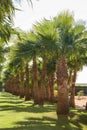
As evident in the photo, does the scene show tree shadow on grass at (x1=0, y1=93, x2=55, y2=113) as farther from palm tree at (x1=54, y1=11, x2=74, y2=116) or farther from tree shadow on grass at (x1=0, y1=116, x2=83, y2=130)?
tree shadow on grass at (x1=0, y1=116, x2=83, y2=130)

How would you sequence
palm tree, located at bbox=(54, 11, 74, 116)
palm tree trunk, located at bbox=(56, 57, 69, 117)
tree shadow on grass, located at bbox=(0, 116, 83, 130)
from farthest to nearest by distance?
palm tree trunk, located at bbox=(56, 57, 69, 117)
palm tree, located at bbox=(54, 11, 74, 116)
tree shadow on grass, located at bbox=(0, 116, 83, 130)

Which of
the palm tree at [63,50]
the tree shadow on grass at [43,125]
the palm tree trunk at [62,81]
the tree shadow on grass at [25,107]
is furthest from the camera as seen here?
the tree shadow on grass at [25,107]

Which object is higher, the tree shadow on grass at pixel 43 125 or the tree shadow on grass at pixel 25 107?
the tree shadow on grass at pixel 25 107

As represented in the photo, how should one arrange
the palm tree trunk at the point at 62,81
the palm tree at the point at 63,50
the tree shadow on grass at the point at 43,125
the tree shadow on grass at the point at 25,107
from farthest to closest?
the tree shadow on grass at the point at 25,107
the palm tree trunk at the point at 62,81
the palm tree at the point at 63,50
the tree shadow on grass at the point at 43,125

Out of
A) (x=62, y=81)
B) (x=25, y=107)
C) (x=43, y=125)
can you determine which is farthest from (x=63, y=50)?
(x=43, y=125)

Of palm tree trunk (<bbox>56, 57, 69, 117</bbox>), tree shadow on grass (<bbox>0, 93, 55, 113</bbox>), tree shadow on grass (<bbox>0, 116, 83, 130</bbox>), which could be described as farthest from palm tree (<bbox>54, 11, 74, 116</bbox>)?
tree shadow on grass (<bbox>0, 116, 83, 130</bbox>)

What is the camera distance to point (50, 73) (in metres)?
42.8

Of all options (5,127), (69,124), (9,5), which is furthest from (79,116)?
(9,5)

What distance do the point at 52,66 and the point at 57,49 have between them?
56.7ft

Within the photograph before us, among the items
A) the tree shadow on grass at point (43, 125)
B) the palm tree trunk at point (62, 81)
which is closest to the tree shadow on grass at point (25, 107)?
the palm tree trunk at point (62, 81)

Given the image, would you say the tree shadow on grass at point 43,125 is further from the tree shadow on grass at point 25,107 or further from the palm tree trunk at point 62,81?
the tree shadow on grass at point 25,107

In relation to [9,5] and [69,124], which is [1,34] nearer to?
[9,5]

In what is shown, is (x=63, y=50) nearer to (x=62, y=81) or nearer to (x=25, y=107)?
(x=62, y=81)

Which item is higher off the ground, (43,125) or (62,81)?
(62,81)
